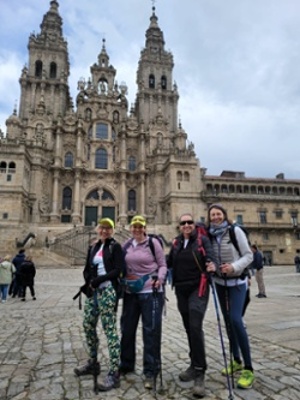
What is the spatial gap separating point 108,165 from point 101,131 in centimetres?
586

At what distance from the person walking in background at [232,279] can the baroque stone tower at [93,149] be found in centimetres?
3230

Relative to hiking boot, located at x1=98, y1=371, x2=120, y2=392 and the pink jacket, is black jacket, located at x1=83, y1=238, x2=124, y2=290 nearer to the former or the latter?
the pink jacket

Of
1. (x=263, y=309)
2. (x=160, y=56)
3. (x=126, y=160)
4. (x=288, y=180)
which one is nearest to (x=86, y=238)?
(x=126, y=160)

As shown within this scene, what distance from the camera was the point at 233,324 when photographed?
3.74 m

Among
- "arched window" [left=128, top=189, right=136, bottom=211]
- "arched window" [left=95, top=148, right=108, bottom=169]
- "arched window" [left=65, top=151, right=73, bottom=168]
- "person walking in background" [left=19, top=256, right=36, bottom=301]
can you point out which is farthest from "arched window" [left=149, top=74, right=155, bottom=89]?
"person walking in background" [left=19, top=256, right=36, bottom=301]

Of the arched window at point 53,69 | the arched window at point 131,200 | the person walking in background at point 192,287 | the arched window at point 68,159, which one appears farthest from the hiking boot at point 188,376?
the arched window at point 53,69

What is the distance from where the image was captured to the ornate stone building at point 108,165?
38562 millimetres

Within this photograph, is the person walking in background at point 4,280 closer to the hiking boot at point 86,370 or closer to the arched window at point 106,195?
the hiking boot at point 86,370

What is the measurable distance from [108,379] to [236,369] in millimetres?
1710

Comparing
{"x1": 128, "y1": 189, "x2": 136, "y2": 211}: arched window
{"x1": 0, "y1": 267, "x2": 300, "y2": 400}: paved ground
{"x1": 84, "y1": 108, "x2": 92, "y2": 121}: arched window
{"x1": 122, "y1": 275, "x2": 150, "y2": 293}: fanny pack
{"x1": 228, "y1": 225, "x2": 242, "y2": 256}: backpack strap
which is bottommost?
{"x1": 0, "y1": 267, "x2": 300, "y2": 400}: paved ground

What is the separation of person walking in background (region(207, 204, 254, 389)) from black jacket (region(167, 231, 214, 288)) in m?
0.15

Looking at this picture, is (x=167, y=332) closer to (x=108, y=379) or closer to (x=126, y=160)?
(x=108, y=379)

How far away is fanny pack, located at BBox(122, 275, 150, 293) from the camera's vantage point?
4023 millimetres

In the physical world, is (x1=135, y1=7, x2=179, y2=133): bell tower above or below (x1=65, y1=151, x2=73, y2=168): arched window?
above
